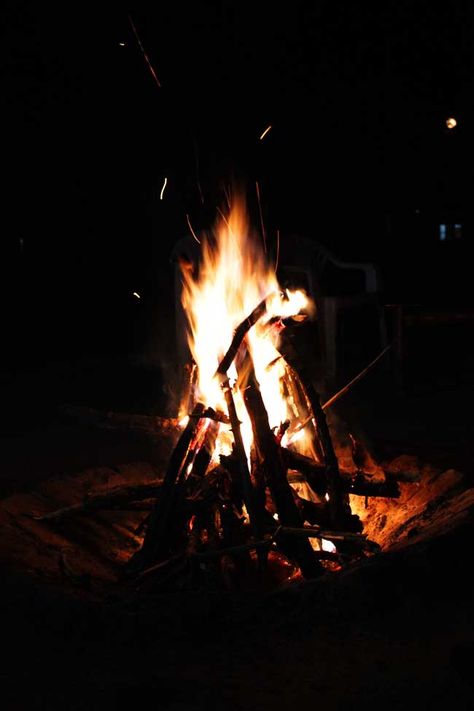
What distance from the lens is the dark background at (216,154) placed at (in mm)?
15195

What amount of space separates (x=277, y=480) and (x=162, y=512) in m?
0.78

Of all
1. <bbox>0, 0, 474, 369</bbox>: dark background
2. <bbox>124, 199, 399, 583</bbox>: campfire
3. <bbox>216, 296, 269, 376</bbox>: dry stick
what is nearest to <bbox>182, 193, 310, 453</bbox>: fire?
<bbox>124, 199, 399, 583</bbox>: campfire

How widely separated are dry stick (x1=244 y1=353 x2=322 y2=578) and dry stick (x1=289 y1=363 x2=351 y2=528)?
33cm

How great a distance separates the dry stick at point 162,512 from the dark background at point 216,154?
9.22 metres

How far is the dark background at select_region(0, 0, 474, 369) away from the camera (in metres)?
15.2

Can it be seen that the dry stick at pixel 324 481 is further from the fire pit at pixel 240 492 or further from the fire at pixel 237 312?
the fire at pixel 237 312

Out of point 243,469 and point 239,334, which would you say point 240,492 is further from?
point 239,334

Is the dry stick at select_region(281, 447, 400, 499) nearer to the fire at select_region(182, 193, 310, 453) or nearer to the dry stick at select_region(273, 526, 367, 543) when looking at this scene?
the fire at select_region(182, 193, 310, 453)

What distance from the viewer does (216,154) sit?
15.8 m

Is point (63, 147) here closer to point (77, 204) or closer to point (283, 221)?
point (77, 204)

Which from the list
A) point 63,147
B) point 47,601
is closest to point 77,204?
point 63,147

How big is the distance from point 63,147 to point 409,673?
16466mm

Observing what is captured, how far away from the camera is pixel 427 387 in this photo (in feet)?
31.6

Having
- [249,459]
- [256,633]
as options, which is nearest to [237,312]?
[249,459]
